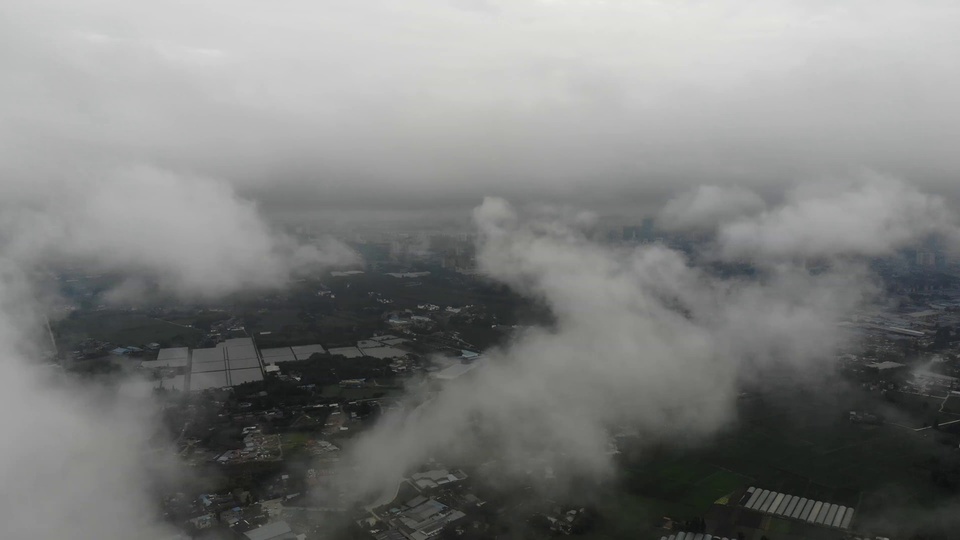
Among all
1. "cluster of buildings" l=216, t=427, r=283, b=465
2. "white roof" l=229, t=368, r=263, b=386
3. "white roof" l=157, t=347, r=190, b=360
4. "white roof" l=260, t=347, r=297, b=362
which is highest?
"white roof" l=157, t=347, r=190, b=360

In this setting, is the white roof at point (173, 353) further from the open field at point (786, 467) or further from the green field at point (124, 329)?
the open field at point (786, 467)

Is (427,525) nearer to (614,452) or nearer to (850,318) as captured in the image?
(614,452)

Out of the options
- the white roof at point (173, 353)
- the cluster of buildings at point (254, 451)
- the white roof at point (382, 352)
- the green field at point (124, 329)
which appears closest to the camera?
the cluster of buildings at point (254, 451)

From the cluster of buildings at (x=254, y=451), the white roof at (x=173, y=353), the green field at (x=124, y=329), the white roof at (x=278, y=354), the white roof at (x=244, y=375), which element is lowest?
the white roof at (x=278, y=354)

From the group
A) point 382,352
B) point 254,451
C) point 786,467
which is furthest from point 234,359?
point 786,467

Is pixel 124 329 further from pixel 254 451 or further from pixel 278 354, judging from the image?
pixel 254 451

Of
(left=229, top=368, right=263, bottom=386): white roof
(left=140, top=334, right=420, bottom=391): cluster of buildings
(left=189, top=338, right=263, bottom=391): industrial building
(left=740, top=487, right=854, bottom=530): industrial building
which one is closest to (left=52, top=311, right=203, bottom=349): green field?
(left=140, top=334, right=420, bottom=391): cluster of buildings

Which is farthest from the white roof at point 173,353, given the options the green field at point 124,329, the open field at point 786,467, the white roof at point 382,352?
the open field at point 786,467

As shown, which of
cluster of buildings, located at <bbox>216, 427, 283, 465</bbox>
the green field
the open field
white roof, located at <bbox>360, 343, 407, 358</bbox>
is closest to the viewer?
the open field

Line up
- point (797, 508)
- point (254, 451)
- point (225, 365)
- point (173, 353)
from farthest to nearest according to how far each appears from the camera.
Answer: point (173, 353) < point (225, 365) < point (254, 451) < point (797, 508)

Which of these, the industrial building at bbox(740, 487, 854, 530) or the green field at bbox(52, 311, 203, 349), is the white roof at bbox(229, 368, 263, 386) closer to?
Result: the green field at bbox(52, 311, 203, 349)

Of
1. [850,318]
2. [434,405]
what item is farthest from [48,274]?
[850,318]

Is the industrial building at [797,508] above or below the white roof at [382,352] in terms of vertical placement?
above
